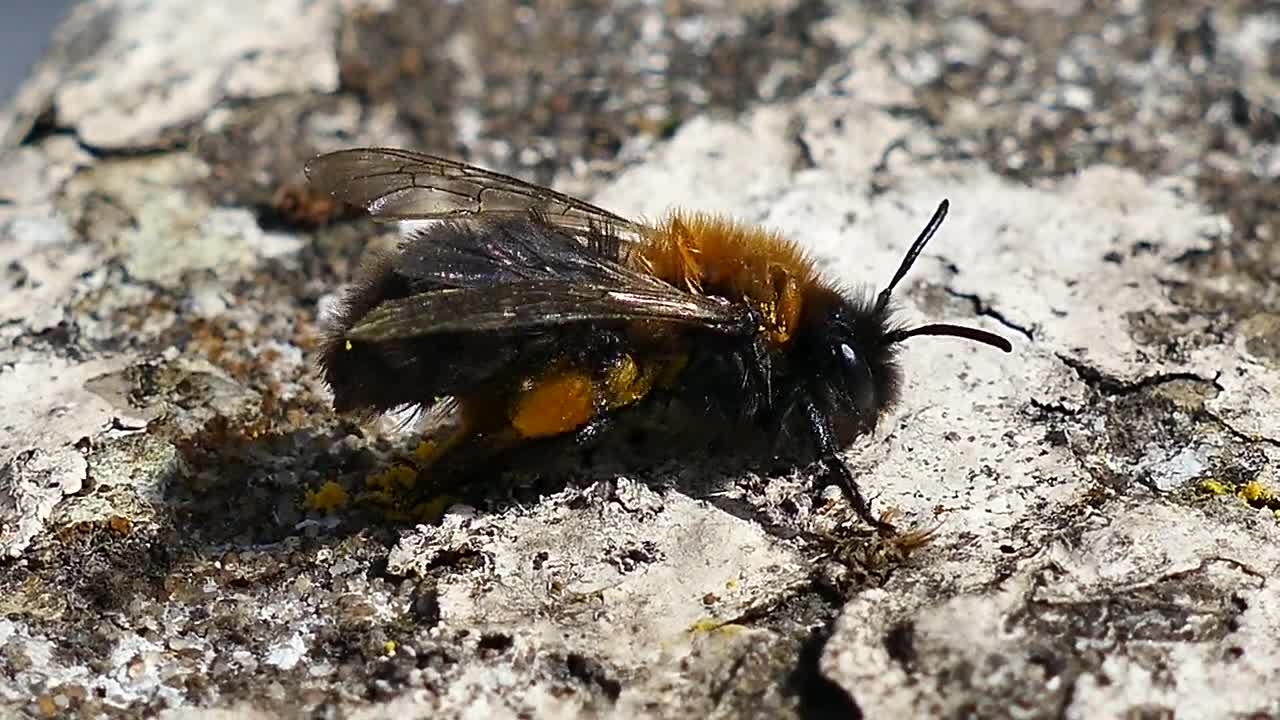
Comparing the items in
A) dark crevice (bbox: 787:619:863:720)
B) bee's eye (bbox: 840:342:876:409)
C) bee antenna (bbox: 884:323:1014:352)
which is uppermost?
bee antenna (bbox: 884:323:1014:352)

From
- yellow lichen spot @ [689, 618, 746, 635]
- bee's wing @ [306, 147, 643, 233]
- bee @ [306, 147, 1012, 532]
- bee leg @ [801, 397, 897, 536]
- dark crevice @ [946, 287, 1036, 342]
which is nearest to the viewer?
yellow lichen spot @ [689, 618, 746, 635]

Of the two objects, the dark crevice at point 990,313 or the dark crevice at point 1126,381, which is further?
the dark crevice at point 990,313

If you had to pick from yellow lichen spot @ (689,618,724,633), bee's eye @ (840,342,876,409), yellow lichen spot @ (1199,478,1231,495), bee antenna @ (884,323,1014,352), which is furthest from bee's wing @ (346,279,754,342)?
yellow lichen spot @ (1199,478,1231,495)

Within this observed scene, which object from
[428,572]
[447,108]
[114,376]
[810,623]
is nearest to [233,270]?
[114,376]

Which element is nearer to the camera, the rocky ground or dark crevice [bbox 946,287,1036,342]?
the rocky ground

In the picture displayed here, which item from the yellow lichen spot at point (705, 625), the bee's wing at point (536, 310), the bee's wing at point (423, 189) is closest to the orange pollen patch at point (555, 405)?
the bee's wing at point (536, 310)

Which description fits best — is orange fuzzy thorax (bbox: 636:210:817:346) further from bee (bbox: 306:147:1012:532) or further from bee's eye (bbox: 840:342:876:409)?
bee's eye (bbox: 840:342:876:409)

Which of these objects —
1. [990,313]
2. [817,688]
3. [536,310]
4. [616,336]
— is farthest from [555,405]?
[990,313]

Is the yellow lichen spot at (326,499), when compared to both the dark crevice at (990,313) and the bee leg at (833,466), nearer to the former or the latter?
the bee leg at (833,466)
